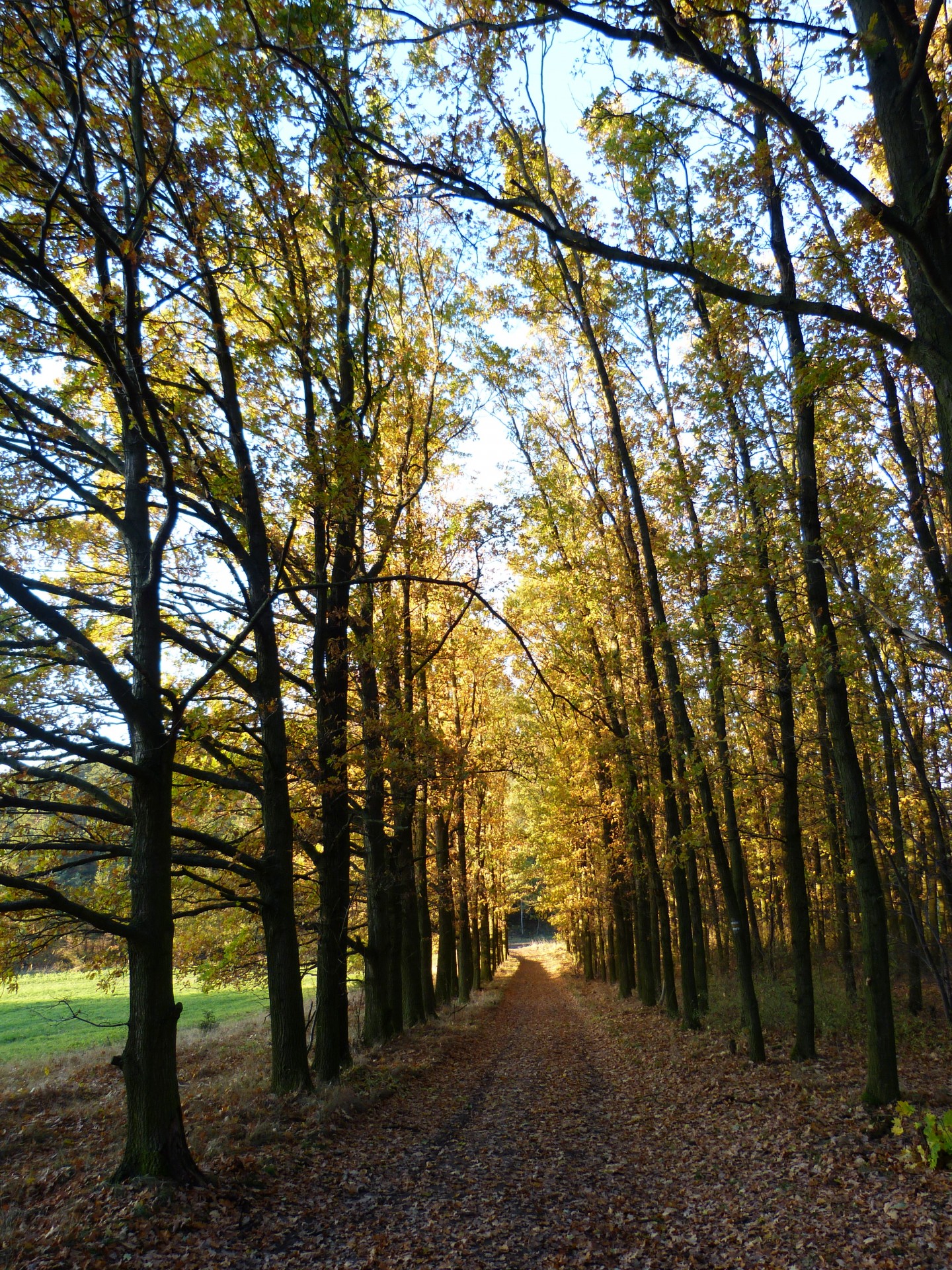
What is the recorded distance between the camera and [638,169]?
8.62m

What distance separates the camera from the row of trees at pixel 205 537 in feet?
20.1

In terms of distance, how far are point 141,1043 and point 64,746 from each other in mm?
2884

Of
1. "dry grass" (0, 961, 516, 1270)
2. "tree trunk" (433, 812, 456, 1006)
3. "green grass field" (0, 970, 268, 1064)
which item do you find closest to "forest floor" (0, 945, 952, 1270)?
"dry grass" (0, 961, 516, 1270)

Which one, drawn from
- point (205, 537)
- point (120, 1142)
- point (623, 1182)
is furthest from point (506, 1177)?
point (205, 537)

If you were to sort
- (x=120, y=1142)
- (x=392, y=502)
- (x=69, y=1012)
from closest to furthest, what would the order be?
(x=120, y=1142)
(x=392, y=502)
(x=69, y=1012)

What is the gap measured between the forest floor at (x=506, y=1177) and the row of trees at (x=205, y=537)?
0.92 m

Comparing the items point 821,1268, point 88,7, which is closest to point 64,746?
point 88,7

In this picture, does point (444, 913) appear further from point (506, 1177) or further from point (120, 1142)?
point (506, 1177)

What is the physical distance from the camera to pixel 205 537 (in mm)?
9781

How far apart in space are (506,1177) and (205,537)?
28.9 feet

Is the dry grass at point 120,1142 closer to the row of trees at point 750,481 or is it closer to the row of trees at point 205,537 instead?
the row of trees at point 205,537

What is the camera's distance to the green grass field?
20.9 metres

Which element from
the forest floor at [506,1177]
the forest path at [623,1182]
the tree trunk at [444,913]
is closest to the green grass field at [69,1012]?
the tree trunk at [444,913]

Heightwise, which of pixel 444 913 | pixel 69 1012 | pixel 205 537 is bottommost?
pixel 69 1012
